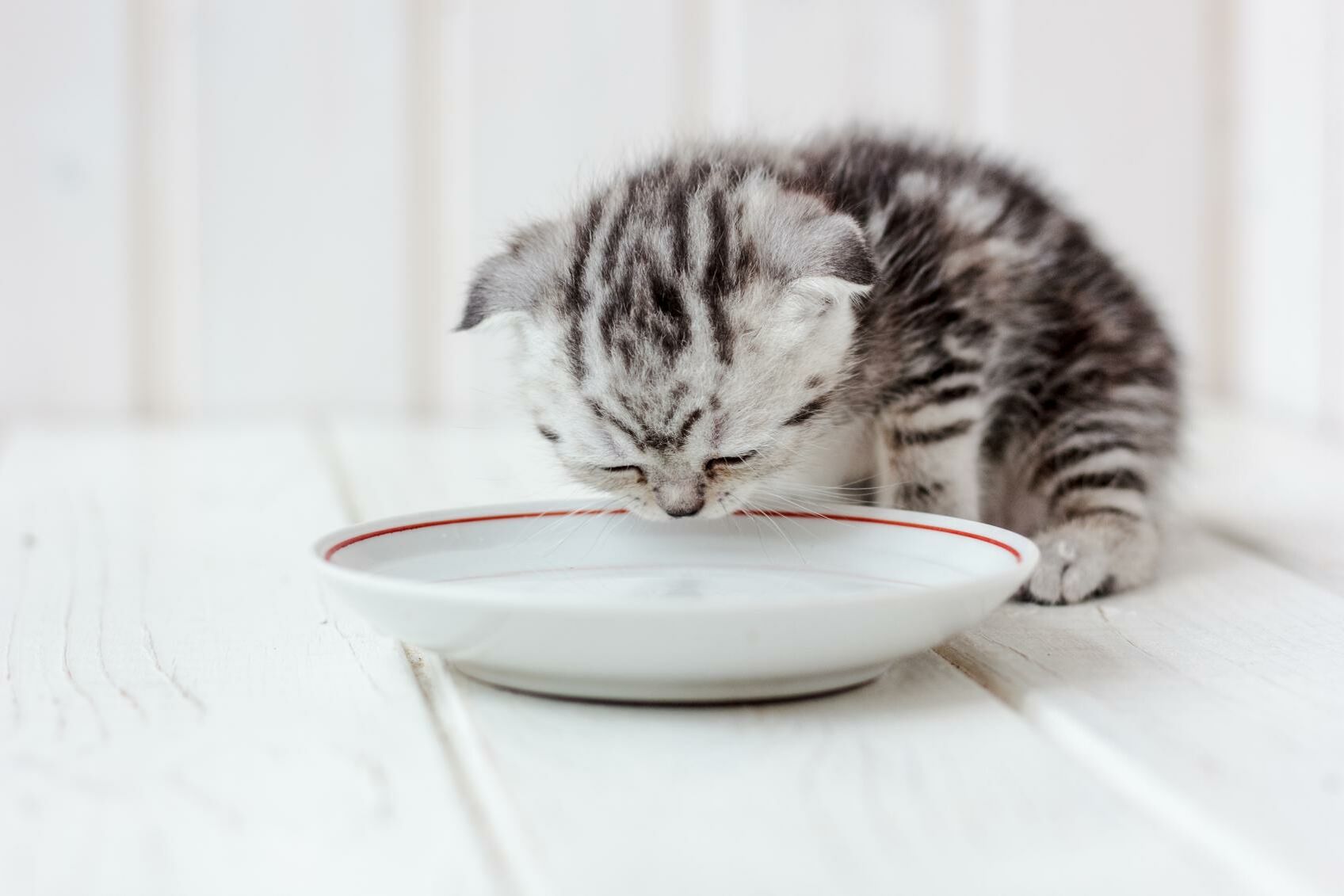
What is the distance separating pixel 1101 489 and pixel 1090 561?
0.23 meters

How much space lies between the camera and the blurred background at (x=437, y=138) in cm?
270

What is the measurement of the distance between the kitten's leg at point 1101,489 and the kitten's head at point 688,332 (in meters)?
0.38

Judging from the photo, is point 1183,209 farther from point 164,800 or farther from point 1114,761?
point 164,800

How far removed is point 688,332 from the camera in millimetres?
1288

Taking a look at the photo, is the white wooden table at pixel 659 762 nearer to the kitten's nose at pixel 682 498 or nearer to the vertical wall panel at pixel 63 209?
the kitten's nose at pixel 682 498

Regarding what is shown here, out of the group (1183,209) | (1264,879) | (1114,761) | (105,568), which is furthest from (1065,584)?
(1183,209)

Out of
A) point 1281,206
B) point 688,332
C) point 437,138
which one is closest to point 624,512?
point 688,332

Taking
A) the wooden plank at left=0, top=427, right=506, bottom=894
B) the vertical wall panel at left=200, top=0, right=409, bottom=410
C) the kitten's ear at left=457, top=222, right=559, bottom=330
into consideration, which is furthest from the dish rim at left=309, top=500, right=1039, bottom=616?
the vertical wall panel at left=200, top=0, right=409, bottom=410

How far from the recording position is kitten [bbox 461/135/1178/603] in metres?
1.31

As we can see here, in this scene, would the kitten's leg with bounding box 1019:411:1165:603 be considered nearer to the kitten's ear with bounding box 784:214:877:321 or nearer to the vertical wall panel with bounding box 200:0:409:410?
the kitten's ear with bounding box 784:214:877:321

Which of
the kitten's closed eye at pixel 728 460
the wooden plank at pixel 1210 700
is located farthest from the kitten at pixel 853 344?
the wooden plank at pixel 1210 700

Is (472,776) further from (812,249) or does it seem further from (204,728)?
(812,249)

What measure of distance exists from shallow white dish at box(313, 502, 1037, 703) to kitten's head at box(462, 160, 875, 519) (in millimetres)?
60

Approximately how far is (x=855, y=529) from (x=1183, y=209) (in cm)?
205
